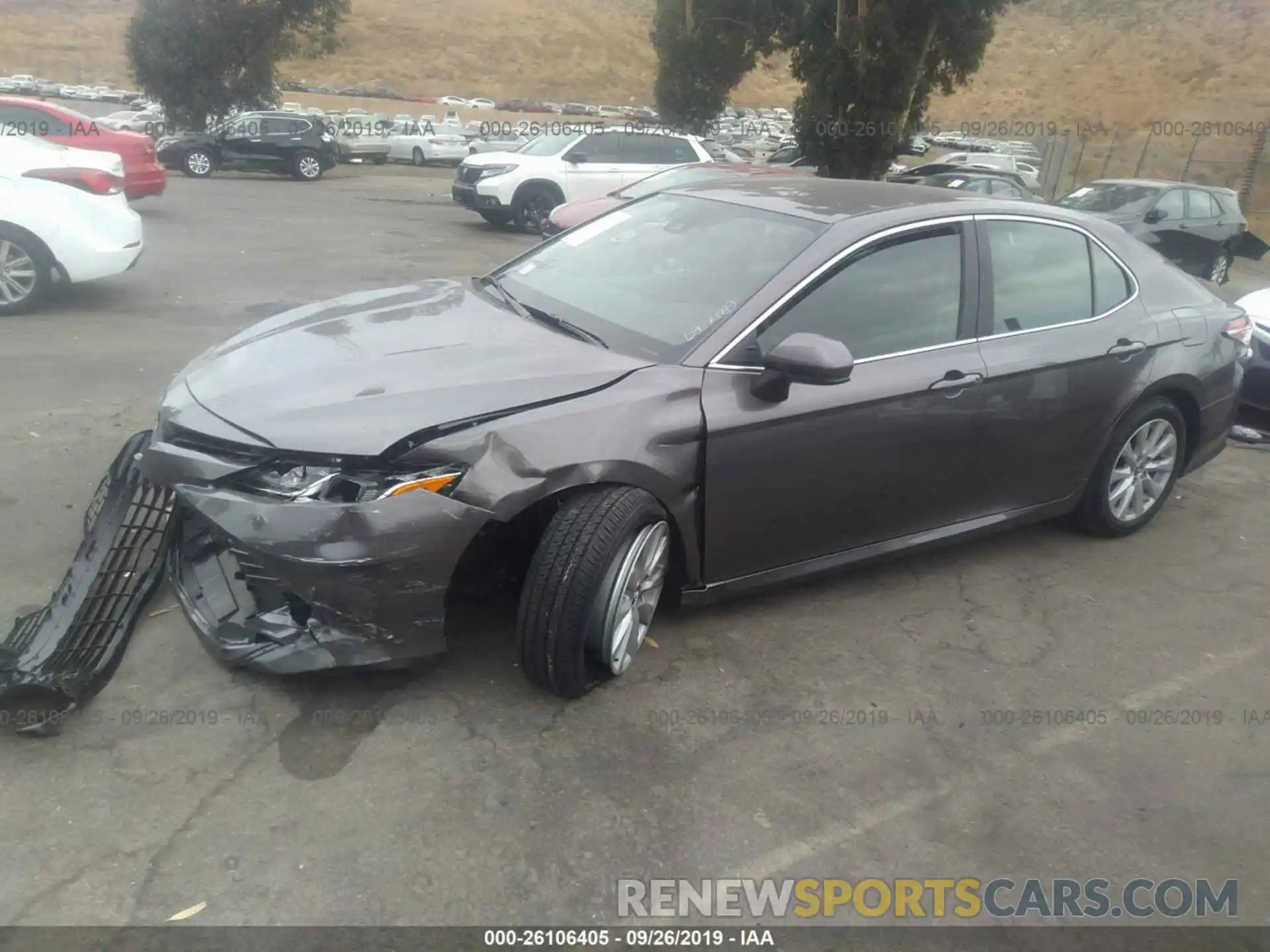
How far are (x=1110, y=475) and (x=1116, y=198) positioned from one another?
39.5ft

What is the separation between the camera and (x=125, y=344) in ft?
24.5

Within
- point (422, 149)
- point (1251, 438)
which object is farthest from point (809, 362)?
point (422, 149)

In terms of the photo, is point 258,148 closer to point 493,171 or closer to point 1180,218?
point 493,171

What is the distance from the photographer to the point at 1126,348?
4789mm

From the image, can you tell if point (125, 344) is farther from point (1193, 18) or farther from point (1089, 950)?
point (1193, 18)

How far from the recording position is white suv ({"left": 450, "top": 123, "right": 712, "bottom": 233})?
1639 centimetres

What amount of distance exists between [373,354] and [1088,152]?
1422 inches

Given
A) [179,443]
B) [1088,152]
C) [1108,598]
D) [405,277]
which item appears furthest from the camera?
[1088,152]

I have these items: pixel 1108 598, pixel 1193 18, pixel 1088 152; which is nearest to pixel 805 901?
pixel 1108 598

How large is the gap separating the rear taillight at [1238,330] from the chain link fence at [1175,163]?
2076 centimetres

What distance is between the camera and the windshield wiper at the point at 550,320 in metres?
3.85

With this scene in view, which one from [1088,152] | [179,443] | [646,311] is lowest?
[1088,152]

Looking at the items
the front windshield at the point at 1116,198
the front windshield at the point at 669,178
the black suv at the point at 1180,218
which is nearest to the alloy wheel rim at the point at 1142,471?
the front windshield at the point at 669,178

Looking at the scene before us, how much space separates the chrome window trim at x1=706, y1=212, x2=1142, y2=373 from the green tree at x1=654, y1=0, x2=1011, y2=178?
1534cm
